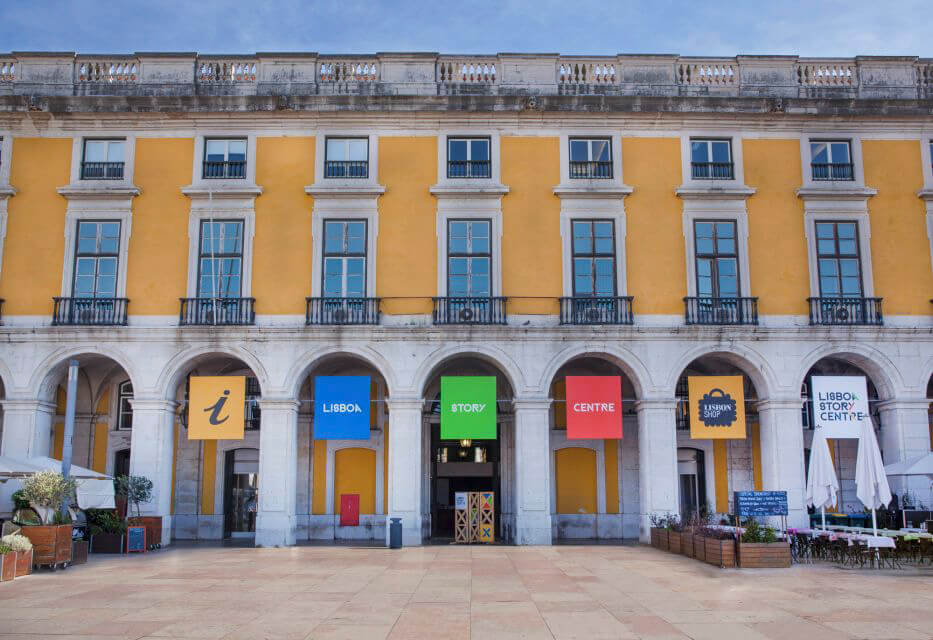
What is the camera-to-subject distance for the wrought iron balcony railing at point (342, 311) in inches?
1126

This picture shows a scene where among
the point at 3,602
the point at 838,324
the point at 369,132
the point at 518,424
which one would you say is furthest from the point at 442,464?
the point at 3,602

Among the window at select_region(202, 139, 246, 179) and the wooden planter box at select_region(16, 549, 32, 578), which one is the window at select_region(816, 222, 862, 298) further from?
the wooden planter box at select_region(16, 549, 32, 578)

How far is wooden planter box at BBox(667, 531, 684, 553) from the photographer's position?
23987mm

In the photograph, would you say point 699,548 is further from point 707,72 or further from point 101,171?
point 101,171

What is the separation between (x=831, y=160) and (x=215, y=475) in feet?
76.7

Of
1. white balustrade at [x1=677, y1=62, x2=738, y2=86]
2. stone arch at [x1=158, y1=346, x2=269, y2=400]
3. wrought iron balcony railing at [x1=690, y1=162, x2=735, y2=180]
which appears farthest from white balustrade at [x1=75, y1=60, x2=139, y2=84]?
wrought iron balcony railing at [x1=690, y1=162, x2=735, y2=180]

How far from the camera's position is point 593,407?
28.6 meters

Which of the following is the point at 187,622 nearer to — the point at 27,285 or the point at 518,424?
the point at 518,424

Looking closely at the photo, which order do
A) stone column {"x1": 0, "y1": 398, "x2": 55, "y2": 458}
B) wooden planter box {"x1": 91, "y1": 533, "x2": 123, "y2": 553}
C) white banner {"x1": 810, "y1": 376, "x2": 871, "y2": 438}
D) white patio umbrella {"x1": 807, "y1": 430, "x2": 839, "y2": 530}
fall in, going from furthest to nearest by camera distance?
white banner {"x1": 810, "y1": 376, "x2": 871, "y2": 438}, stone column {"x1": 0, "y1": 398, "x2": 55, "y2": 458}, wooden planter box {"x1": 91, "y1": 533, "x2": 123, "y2": 553}, white patio umbrella {"x1": 807, "y1": 430, "x2": 839, "y2": 530}

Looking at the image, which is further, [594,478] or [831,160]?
[594,478]

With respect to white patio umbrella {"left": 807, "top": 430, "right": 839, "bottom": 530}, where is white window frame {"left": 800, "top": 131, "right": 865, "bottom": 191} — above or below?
above

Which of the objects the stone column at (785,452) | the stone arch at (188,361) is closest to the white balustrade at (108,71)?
the stone arch at (188,361)

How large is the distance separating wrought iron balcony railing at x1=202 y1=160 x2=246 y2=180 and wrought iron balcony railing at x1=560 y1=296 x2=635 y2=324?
1134 centimetres

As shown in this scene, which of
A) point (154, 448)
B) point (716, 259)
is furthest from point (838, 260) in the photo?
point (154, 448)
